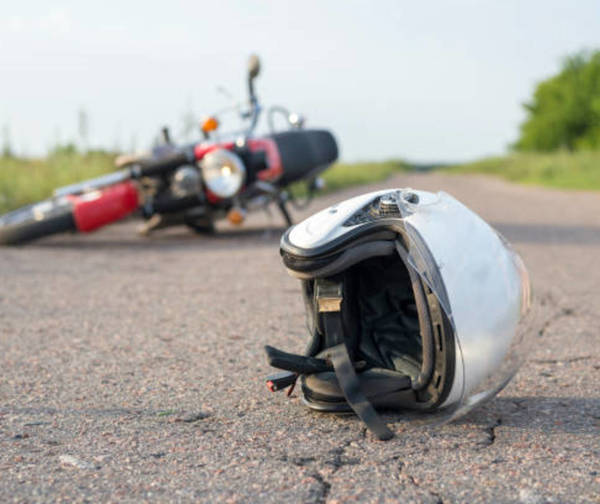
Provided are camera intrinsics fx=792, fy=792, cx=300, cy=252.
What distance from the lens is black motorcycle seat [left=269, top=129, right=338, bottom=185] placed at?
24.3ft

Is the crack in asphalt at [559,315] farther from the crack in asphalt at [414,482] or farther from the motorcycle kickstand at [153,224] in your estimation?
the motorcycle kickstand at [153,224]

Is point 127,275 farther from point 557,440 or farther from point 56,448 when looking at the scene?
point 557,440

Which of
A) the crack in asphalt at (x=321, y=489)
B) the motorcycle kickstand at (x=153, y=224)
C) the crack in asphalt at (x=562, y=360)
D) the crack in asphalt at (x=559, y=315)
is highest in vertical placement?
the crack in asphalt at (x=321, y=489)

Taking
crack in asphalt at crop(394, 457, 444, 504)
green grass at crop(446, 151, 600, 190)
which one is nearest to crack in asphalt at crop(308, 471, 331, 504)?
crack in asphalt at crop(394, 457, 444, 504)

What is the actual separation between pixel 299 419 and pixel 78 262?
4159mm

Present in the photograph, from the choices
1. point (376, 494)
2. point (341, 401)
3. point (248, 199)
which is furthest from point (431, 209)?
point (248, 199)

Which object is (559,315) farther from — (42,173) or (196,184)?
(42,173)

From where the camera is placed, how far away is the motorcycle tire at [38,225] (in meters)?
7.07

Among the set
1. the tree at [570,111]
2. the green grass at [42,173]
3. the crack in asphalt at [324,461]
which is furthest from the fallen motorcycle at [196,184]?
the tree at [570,111]

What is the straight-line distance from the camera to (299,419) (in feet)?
8.16

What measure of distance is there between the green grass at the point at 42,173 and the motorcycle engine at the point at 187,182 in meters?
3.15

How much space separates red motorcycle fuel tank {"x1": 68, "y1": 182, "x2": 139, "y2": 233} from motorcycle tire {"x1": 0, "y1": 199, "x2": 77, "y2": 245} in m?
0.08

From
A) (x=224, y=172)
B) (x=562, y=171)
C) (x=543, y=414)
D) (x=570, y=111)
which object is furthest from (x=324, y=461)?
(x=570, y=111)

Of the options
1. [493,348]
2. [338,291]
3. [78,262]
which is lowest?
[78,262]
